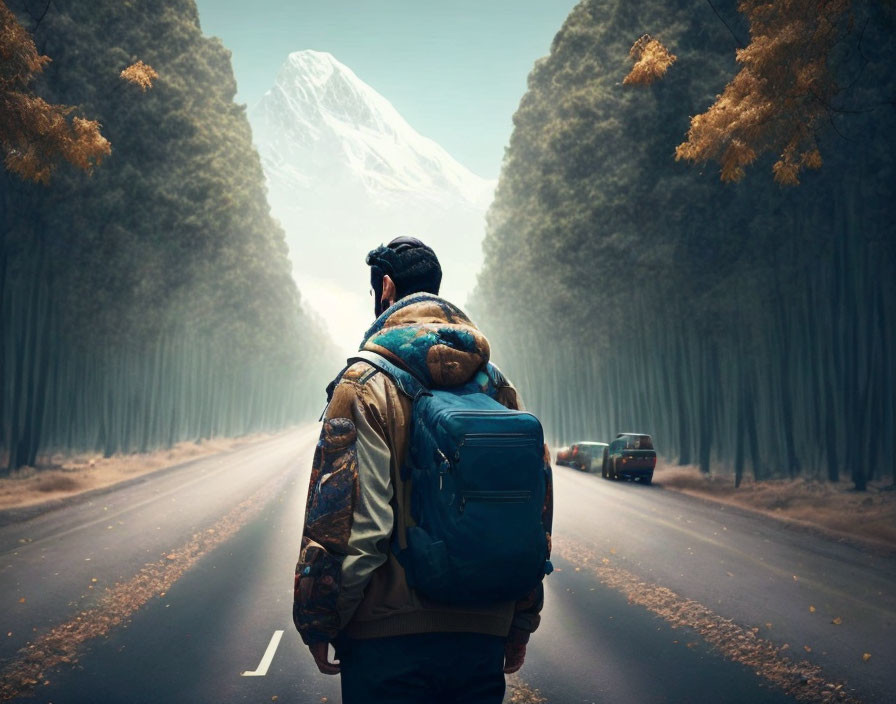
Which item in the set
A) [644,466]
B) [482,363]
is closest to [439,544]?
[482,363]

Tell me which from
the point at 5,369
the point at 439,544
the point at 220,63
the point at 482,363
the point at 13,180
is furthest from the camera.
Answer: the point at 220,63

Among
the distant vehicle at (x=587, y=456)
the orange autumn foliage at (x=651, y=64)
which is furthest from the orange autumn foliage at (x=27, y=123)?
the distant vehicle at (x=587, y=456)

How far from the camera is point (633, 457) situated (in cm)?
2244

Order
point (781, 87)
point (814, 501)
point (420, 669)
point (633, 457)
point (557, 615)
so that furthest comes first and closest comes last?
point (633, 457)
point (814, 501)
point (781, 87)
point (557, 615)
point (420, 669)

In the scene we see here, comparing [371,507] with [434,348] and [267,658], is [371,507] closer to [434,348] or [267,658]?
[434,348]

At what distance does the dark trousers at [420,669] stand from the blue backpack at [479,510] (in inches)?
7.5

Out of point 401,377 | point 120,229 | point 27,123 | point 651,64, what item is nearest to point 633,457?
point 651,64

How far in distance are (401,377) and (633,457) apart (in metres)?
21.1

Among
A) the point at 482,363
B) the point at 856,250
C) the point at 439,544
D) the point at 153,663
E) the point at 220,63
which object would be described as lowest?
the point at 153,663

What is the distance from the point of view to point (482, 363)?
2551 mm

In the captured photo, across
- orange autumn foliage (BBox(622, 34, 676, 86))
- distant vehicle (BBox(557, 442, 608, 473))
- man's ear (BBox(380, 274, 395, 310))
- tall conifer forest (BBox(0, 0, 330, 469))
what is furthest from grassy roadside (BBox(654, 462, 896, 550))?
tall conifer forest (BBox(0, 0, 330, 469))

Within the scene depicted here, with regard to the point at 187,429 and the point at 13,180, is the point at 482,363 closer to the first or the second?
the point at 13,180

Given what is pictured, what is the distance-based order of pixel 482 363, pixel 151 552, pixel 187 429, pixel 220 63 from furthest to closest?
pixel 187 429, pixel 220 63, pixel 151 552, pixel 482 363

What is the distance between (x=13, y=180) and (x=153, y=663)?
16.5 meters
